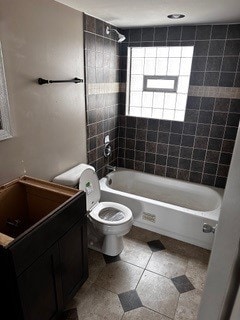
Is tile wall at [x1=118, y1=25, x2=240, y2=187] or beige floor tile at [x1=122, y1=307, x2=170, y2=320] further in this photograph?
tile wall at [x1=118, y1=25, x2=240, y2=187]

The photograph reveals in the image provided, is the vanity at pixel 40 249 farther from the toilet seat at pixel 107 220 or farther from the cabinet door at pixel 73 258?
the toilet seat at pixel 107 220

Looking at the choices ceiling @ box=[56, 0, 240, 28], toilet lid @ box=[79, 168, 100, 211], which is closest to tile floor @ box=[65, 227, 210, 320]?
toilet lid @ box=[79, 168, 100, 211]

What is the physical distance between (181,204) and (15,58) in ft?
8.42

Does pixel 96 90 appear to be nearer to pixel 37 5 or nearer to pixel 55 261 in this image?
pixel 37 5

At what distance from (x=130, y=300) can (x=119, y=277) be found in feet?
0.77

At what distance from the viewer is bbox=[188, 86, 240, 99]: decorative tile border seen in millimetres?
2545

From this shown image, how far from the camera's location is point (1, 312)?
49.1 inches

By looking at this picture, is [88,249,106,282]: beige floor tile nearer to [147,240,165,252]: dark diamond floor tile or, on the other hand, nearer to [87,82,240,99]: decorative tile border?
[147,240,165,252]: dark diamond floor tile

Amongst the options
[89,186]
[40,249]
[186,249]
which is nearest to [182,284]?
[186,249]

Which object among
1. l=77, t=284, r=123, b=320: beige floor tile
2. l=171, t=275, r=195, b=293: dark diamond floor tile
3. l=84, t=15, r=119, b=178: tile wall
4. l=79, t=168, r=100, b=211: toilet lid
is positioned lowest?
l=77, t=284, r=123, b=320: beige floor tile

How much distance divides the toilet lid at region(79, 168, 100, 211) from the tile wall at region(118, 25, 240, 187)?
3.77 feet

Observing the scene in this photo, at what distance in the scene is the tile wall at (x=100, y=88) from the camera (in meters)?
2.32

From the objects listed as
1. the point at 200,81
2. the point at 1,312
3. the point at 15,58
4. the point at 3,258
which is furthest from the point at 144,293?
the point at 200,81

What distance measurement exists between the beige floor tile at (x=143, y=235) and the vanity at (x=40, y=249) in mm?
841
